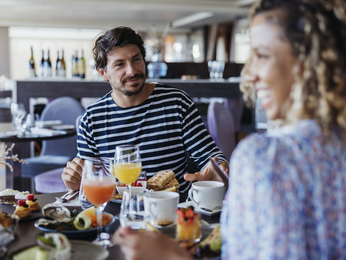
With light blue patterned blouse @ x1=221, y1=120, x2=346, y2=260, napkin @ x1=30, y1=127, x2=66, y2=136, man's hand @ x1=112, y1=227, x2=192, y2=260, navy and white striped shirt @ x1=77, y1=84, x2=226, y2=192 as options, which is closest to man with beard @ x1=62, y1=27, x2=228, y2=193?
navy and white striped shirt @ x1=77, y1=84, x2=226, y2=192

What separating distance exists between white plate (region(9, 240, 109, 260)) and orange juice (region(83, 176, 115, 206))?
0.51ft

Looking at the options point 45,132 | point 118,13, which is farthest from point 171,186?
point 118,13

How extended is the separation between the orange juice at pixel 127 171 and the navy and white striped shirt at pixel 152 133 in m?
0.51

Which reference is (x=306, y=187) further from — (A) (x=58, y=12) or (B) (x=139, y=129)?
(A) (x=58, y=12)

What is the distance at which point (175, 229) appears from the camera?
3.30 feet

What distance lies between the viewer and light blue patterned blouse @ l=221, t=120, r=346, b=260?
23.7 inches

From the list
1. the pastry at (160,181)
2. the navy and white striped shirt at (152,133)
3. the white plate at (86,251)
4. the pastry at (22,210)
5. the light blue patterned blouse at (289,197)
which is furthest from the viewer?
the navy and white striped shirt at (152,133)

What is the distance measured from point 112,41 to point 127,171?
79cm

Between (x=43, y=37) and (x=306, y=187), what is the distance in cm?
1423

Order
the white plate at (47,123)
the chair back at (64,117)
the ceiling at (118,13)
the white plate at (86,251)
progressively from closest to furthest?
1. the white plate at (86,251)
2. the white plate at (47,123)
3. the chair back at (64,117)
4. the ceiling at (118,13)

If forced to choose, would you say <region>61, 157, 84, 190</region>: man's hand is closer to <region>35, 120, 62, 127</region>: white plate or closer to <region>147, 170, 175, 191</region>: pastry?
<region>147, 170, 175, 191</region>: pastry

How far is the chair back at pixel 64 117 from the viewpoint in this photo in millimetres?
3537

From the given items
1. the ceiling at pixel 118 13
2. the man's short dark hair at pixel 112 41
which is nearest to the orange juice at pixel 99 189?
the man's short dark hair at pixel 112 41

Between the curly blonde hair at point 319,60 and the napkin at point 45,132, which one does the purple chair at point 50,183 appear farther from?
the curly blonde hair at point 319,60
